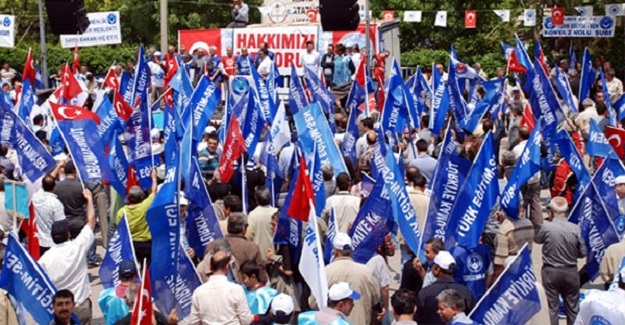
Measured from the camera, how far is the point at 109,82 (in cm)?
2366

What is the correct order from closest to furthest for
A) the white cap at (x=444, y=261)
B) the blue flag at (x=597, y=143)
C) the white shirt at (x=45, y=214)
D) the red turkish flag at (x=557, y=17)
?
the white cap at (x=444, y=261) → the white shirt at (x=45, y=214) → the blue flag at (x=597, y=143) → the red turkish flag at (x=557, y=17)

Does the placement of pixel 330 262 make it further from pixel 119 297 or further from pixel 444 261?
pixel 119 297

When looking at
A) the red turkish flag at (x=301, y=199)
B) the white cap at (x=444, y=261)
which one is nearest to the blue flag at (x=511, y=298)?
the white cap at (x=444, y=261)

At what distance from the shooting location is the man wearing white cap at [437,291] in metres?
8.99

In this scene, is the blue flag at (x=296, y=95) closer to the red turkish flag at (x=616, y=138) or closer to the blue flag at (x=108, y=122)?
the blue flag at (x=108, y=122)

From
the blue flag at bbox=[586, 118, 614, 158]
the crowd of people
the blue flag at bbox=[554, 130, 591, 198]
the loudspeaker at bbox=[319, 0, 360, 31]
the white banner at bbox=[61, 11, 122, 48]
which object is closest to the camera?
the crowd of people

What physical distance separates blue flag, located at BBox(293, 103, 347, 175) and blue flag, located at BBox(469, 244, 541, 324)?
18.4 feet

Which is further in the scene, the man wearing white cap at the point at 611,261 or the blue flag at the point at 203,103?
the blue flag at the point at 203,103

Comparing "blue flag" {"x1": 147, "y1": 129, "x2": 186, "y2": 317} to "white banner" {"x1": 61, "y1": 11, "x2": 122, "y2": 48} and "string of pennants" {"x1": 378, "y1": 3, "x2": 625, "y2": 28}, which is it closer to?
"white banner" {"x1": 61, "y1": 11, "x2": 122, "y2": 48}

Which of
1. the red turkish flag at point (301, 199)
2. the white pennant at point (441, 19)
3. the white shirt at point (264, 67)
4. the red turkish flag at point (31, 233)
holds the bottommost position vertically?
the white pennant at point (441, 19)

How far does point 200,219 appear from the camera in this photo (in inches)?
437

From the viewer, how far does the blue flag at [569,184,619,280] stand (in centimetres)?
1158

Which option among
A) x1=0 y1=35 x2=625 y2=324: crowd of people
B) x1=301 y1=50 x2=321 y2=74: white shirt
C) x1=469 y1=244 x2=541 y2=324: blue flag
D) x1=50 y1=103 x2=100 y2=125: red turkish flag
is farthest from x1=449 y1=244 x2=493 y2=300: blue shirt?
x1=301 y1=50 x2=321 y2=74: white shirt

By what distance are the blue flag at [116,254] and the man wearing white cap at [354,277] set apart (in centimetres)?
160
